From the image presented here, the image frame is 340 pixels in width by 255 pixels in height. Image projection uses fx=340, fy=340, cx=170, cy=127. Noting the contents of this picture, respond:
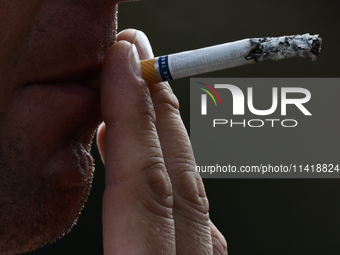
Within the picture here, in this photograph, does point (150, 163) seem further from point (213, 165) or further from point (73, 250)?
point (73, 250)

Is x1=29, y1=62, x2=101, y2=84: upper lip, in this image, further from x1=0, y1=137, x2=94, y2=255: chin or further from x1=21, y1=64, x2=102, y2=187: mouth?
x1=0, y1=137, x2=94, y2=255: chin

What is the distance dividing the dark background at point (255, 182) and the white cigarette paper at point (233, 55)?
192 centimetres

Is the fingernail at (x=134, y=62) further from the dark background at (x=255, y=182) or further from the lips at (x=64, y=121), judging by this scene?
the dark background at (x=255, y=182)

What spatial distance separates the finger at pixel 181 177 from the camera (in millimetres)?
628

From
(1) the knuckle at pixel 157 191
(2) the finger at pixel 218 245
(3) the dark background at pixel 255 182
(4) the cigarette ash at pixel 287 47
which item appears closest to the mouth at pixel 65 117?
(1) the knuckle at pixel 157 191

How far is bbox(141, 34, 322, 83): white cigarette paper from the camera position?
43 centimetres

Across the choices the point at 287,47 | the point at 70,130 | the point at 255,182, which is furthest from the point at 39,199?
the point at 255,182

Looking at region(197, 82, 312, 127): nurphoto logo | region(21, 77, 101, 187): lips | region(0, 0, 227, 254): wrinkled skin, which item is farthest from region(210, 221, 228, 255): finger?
region(197, 82, 312, 127): nurphoto logo

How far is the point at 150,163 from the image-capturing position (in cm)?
52

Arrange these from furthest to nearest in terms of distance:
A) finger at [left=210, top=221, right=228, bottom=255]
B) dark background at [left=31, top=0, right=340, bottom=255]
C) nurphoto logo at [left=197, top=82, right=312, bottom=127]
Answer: dark background at [left=31, top=0, right=340, bottom=255], nurphoto logo at [left=197, top=82, right=312, bottom=127], finger at [left=210, top=221, right=228, bottom=255]

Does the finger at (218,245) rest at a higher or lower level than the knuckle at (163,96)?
lower

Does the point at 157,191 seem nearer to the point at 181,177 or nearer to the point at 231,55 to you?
the point at 181,177

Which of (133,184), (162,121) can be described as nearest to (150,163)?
(133,184)

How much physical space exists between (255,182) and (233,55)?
237cm
